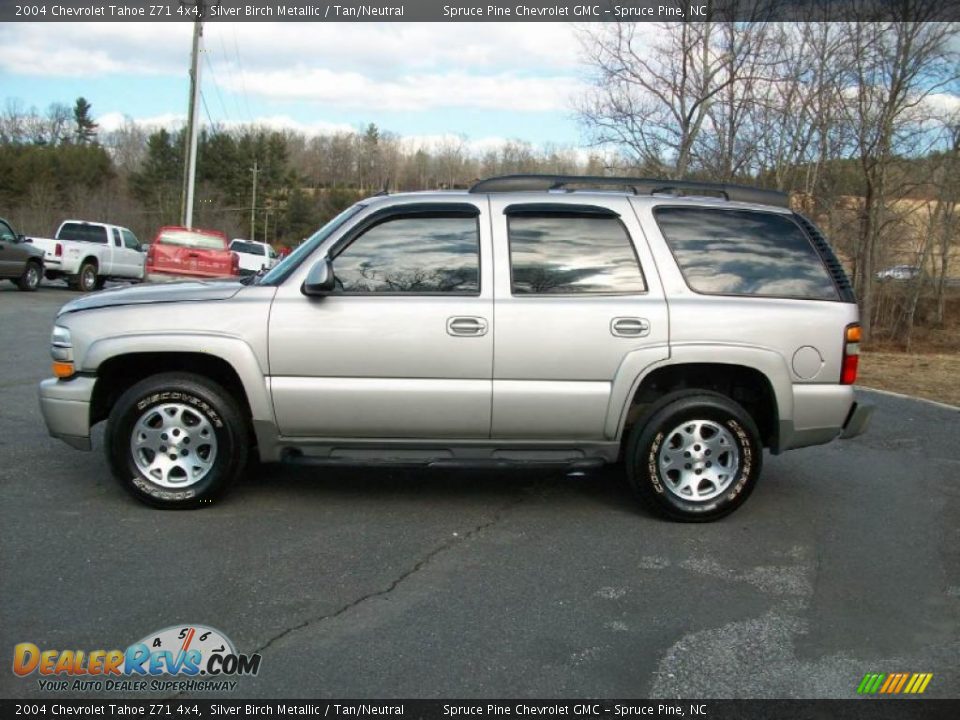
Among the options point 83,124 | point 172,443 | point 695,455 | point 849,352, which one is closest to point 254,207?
point 83,124

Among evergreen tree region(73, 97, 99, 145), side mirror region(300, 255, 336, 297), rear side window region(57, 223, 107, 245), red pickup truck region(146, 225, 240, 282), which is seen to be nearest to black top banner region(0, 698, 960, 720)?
side mirror region(300, 255, 336, 297)

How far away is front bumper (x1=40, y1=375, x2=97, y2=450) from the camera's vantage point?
199 inches

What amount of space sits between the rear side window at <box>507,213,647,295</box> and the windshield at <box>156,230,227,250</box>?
18.5m

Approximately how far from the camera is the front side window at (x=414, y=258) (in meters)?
5.08

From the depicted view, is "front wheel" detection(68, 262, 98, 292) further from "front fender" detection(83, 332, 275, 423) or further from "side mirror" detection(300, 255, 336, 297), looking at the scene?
"side mirror" detection(300, 255, 336, 297)

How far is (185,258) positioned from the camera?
70.4 feet

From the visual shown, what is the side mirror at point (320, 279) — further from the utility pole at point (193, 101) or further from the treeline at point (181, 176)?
the treeline at point (181, 176)

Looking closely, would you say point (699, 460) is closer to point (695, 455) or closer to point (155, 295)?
point (695, 455)

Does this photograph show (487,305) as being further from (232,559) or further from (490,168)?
(490,168)

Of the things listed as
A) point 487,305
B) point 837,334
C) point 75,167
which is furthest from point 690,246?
point 75,167

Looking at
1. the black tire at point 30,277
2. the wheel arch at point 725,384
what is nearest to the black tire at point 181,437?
the wheel arch at point 725,384

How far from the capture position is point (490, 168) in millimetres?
24328

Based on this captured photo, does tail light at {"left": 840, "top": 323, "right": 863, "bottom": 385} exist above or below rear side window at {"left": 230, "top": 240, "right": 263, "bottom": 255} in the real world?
below

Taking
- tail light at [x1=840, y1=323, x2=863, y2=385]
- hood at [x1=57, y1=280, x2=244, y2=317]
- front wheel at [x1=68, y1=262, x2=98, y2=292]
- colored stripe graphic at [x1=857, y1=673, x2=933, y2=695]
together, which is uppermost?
front wheel at [x1=68, y1=262, x2=98, y2=292]
